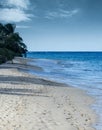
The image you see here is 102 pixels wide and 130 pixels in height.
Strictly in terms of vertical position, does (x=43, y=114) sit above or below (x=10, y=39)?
below

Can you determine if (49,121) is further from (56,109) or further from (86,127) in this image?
(56,109)

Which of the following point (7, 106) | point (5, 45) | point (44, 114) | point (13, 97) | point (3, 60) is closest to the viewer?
point (44, 114)

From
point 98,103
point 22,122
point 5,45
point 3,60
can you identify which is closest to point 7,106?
point 22,122

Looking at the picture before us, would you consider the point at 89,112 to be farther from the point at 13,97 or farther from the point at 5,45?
the point at 5,45

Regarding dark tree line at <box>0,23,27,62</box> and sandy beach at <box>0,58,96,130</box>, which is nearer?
sandy beach at <box>0,58,96,130</box>

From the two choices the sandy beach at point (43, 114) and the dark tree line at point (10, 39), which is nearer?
the sandy beach at point (43, 114)

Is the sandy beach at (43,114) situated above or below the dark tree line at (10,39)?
Answer: below

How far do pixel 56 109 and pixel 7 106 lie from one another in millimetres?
2471

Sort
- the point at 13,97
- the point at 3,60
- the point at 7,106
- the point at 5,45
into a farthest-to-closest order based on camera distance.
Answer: the point at 5,45 → the point at 3,60 → the point at 13,97 → the point at 7,106

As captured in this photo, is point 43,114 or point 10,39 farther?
point 10,39

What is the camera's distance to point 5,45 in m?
92.3

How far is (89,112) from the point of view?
1716 centimetres

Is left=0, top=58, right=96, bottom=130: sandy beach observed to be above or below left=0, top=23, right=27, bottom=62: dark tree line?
Answer: below

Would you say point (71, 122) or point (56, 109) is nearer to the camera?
point (71, 122)
